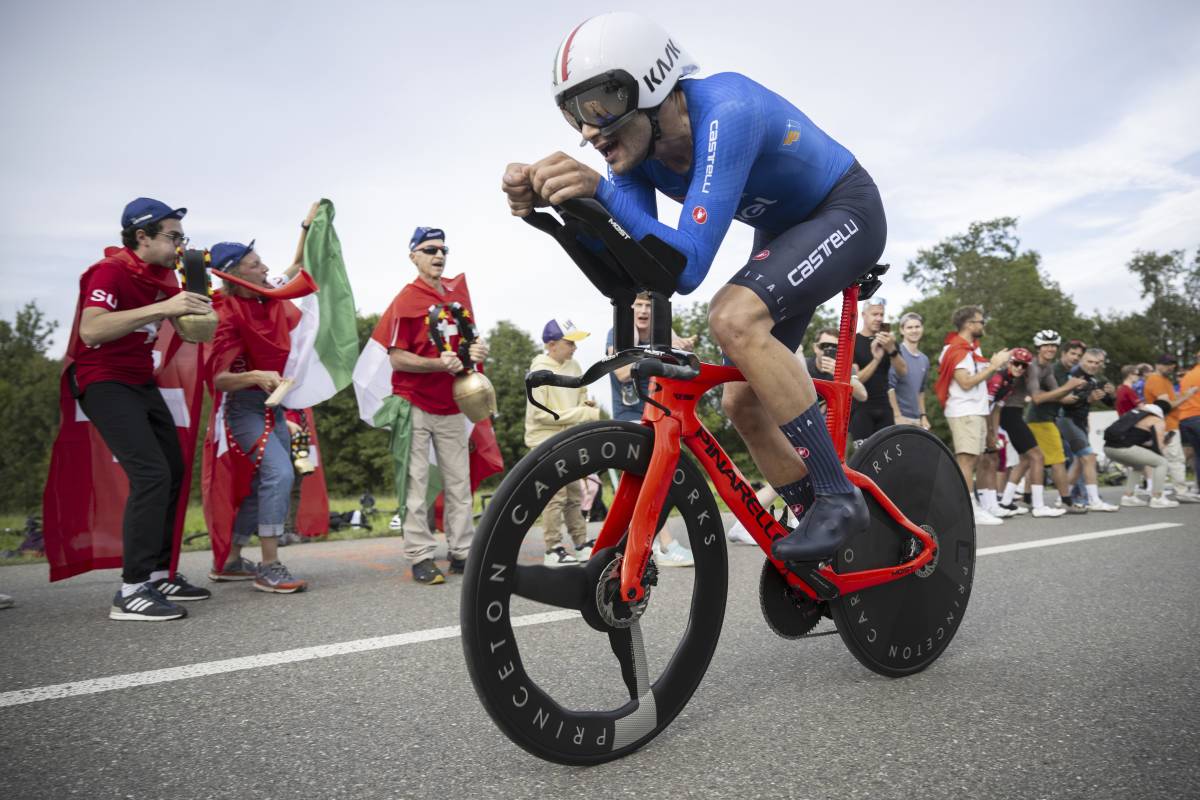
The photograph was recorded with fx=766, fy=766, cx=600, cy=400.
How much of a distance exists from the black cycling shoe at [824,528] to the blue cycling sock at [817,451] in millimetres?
34

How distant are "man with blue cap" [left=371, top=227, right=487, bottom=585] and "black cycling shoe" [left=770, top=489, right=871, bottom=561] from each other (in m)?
3.53

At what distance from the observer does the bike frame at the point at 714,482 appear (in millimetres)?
2242

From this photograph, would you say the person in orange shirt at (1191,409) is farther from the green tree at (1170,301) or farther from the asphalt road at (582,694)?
the green tree at (1170,301)

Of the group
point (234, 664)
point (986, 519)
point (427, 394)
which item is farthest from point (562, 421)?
point (986, 519)

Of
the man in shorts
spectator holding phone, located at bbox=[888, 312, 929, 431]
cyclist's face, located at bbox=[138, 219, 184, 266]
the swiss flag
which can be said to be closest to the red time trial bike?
the swiss flag

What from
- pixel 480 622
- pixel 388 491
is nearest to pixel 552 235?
pixel 480 622

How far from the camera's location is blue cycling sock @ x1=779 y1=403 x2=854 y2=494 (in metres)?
2.48

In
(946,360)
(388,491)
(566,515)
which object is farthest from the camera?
(388,491)

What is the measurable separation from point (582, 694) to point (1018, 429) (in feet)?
28.2

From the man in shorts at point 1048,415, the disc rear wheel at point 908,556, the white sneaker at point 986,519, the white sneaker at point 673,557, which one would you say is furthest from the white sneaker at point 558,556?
the man in shorts at point 1048,415

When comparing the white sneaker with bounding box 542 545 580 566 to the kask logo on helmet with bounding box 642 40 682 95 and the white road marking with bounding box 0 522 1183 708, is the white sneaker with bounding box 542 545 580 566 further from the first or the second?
the kask logo on helmet with bounding box 642 40 682 95

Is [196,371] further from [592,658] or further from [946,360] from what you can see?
[946,360]

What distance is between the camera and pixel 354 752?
2.29 meters

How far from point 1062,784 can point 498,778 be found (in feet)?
4.93
